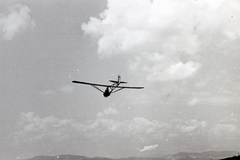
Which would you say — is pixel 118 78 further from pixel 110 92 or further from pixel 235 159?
pixel 235 159

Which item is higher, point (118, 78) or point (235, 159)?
point (118, 78)

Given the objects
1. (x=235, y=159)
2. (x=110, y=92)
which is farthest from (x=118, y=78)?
(x=235, y=159)

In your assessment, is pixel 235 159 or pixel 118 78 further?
pixel 235 159

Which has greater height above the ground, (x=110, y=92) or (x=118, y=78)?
(x=118, y=78)

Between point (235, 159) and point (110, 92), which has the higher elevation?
point (110, 92)

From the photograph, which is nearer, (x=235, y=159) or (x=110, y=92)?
(x=110, y=92)

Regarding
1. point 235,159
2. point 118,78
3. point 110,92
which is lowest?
point 235,159
